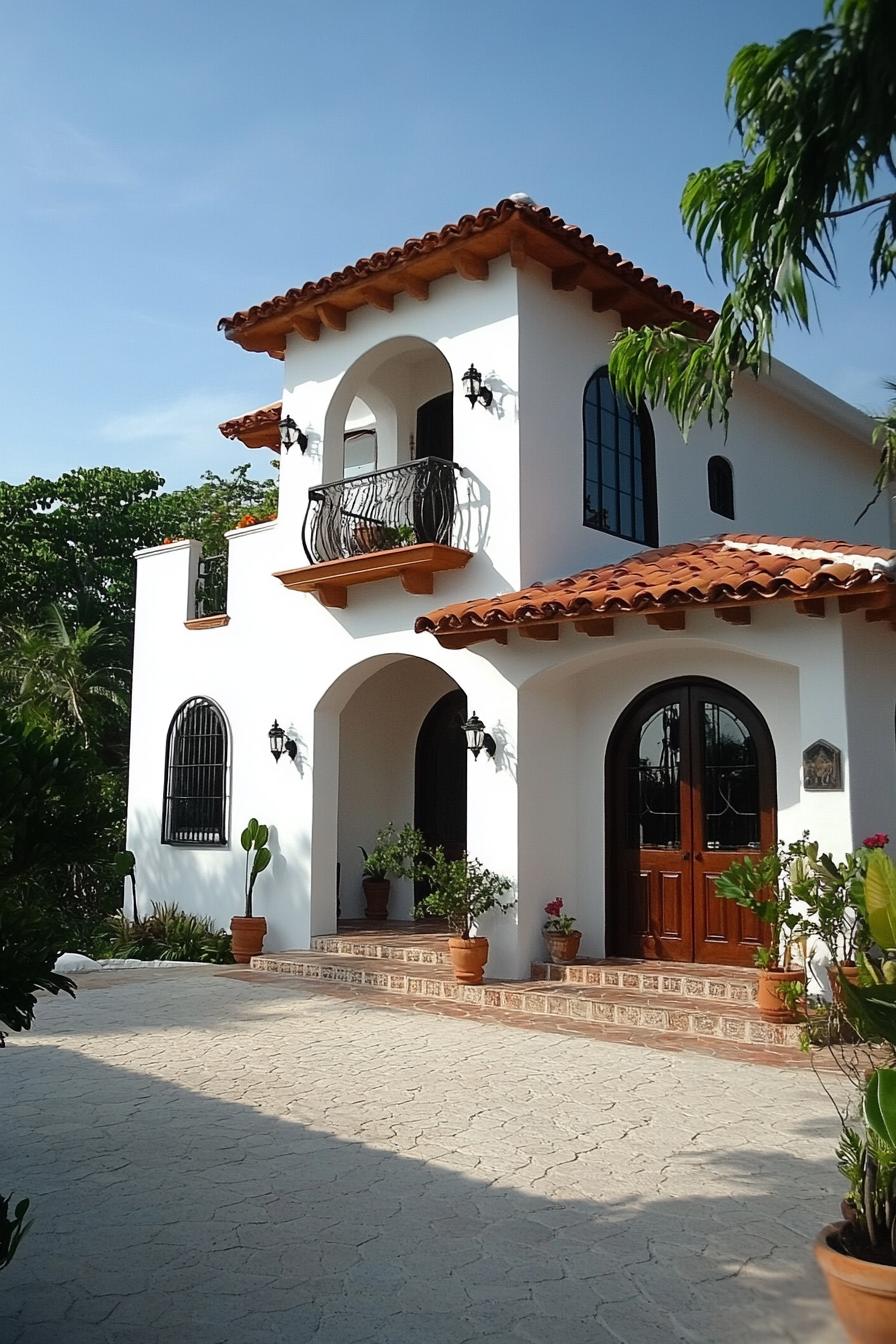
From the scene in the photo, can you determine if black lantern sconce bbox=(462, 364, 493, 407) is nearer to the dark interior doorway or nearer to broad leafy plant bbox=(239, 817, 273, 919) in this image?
the dark interior doorway

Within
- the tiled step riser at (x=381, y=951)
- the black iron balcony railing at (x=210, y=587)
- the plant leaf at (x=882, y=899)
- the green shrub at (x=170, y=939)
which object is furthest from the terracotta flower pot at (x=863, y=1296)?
the black iron balcony railing at (x=210, y=587)

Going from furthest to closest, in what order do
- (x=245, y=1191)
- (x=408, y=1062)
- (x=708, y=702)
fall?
1. (x=708, y=702)
2. (x=408, y=1062)
3. (x=245, y=1191)

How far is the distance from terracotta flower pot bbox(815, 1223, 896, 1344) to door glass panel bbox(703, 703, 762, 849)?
7679 mm

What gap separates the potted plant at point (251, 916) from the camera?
1376 centimetres

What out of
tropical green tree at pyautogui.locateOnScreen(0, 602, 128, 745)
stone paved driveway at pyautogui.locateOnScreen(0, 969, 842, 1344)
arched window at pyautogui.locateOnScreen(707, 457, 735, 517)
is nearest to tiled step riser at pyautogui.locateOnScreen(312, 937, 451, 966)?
stone paved driveway at pyautogui.locateOnScreen(0, 969, 842, 1344)

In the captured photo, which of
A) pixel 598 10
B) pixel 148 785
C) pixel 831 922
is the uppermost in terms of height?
pixel 598 10

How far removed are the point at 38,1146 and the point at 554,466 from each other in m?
8.76

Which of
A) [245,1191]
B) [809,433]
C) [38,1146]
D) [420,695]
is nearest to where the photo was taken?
[245,1191]

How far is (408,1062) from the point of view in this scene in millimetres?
8664

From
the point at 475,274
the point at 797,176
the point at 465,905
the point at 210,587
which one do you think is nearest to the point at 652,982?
the point at 465,905

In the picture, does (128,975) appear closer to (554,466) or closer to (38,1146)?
(38,1146)

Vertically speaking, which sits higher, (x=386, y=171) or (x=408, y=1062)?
(x=386, y=171)

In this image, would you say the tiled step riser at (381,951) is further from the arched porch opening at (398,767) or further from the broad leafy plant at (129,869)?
the broad leafy plant at (129,869)

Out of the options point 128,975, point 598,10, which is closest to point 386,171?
point 598,10
